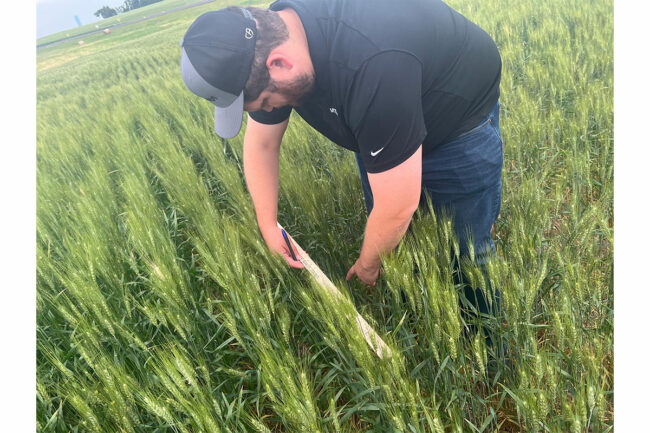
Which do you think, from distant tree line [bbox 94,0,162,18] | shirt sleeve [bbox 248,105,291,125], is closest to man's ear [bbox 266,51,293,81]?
shirt sleeve [bbox 248,105,291,125]

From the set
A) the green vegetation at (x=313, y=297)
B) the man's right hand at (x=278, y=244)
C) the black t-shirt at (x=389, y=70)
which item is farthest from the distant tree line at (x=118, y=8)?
the man's right hand at (x=278, y=244)

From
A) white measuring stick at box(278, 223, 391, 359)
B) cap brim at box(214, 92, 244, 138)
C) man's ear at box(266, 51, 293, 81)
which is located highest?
man's ear at box(266, 51, 293, 81)

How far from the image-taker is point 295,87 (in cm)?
94

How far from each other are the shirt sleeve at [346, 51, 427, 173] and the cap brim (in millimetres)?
325

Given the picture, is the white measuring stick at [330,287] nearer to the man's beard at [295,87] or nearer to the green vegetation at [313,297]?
the green vegetation at [313,297]

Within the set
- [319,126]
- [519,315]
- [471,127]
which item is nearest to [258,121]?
[319,126]

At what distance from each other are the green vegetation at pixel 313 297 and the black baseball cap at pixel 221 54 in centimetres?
45

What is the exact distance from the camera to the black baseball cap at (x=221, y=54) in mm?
872

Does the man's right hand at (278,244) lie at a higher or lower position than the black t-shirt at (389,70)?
lower

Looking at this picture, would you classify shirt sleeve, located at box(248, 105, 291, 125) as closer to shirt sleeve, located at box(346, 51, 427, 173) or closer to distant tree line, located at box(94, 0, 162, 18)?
shirt sleeve, located at box(346, 51, 427, 173)

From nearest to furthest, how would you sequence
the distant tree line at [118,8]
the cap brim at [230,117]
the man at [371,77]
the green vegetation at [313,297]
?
the green vegetation at [313,297] < the man at [371,77] < the cap brim at [230,117] < the distant tree line at [118,8]

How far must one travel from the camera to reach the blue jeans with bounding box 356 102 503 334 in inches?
46.9

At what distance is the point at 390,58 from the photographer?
821 millimetres

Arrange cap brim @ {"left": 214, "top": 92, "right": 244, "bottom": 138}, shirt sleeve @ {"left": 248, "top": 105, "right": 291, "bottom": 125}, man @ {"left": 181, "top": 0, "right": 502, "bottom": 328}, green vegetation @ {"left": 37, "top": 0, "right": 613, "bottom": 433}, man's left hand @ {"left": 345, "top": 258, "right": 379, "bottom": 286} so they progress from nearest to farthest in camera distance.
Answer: green vegetation @ {"left": 37, "top": 0, "right": 613, "bottom": 433} → man @ {"left": 181, "top": 0, "right": 502, "bottom": 328} → cap brim @ {"left": 214, "top": 92, "right": 244, "bottom": 138} → man's left hand @ {"left": 345, "top": 258, "right": 379, "bottom": 286} → shirt sleeve @ {"left": 248, "top": 105, "right": 291, "bottom": 125}
